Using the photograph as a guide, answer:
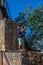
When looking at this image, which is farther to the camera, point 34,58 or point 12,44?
point 34,58

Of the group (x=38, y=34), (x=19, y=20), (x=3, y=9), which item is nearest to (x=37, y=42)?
(x=38, y=34)

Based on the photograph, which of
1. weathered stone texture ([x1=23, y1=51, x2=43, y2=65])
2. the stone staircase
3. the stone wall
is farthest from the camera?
weathered stone texture ([x1=23, y1=51, x2=43, y2=65])

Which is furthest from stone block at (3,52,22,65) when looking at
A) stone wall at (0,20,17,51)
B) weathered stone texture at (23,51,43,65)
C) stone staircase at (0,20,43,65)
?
weathered stone texture at (23,51,43,65)

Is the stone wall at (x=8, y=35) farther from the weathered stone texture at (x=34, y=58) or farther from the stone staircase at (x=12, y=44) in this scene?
the weathered stone texture at (x=34, y=58)

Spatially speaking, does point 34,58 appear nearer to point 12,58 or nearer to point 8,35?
point 8,35

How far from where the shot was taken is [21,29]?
22.4m

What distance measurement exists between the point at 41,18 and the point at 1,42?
589 centimetres

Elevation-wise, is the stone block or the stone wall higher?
the stone wall

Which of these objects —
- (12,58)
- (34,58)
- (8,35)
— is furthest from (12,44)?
(12,58)

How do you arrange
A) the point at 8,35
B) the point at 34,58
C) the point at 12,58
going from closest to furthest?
the point at 12,58, the point at 8,35, the point at 34,58

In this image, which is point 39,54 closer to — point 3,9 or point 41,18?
point 41,18

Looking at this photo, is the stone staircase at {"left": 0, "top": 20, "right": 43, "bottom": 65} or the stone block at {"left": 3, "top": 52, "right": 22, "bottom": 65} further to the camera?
the stone staircase at {"left": 0, "top": 20, "right": 43, "bottom": 65}

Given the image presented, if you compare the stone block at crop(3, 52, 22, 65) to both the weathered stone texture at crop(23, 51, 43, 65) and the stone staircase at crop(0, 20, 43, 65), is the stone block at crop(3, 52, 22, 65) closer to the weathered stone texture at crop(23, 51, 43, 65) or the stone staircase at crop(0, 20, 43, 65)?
the stone staircase at crop(0, 20, 43, 65)

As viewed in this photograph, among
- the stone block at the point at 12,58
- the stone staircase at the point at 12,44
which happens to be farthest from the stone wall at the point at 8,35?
the stone block at the point at 12,58
